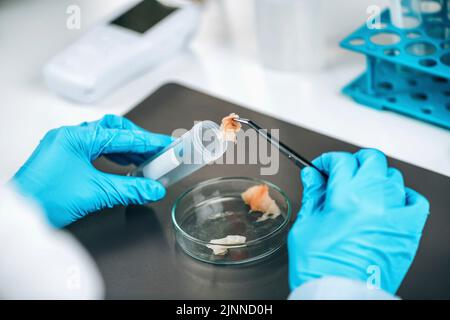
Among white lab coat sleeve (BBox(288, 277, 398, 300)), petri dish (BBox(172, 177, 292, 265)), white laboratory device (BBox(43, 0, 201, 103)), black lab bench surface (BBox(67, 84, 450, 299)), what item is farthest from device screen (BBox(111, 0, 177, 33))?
white lab coat sleeve (BBox(288, 277, 398, 300))

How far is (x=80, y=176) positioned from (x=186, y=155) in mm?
199

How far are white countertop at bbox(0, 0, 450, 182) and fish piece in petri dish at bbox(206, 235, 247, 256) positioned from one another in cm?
36

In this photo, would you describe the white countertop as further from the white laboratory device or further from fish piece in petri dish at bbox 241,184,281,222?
fish piece in petri dish at bbox 241,184,281,222

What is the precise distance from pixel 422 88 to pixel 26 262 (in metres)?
0.90

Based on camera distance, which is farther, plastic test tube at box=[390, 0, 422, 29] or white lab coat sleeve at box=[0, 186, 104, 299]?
plastic test tube at box=[390, 0, 422, 29]

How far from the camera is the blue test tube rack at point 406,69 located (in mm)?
1381

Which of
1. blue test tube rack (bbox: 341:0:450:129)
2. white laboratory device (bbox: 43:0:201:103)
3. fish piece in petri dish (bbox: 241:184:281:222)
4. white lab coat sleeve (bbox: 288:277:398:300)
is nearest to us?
white lab coat sleeve (bbox: 288:277:398:300)

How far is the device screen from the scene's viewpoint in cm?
164

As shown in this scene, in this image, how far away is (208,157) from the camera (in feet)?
3.81

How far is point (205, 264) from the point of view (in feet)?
3.79

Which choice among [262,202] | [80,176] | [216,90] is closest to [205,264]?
[262,202]

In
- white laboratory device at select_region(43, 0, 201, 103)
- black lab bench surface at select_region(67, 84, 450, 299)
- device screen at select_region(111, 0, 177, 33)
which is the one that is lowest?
black lab bench surface at select_region(67, 84, 450, 299)

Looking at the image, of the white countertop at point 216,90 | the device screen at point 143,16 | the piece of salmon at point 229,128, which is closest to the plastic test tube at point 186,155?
the piece of salmon at point 229,128
